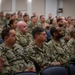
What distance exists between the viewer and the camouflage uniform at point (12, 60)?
9.43 ft

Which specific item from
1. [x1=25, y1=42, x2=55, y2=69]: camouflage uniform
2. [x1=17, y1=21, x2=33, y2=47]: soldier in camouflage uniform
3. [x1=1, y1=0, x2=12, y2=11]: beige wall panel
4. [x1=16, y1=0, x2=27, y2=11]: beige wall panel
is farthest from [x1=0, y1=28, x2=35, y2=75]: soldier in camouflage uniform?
[x1=1, y1=0, x2=12, y2=11]: beige wall panel

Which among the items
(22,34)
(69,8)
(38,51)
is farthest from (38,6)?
(38,51)

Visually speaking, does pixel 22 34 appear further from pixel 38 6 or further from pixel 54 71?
pixel 38 6

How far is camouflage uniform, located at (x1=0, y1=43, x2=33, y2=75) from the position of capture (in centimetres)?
288

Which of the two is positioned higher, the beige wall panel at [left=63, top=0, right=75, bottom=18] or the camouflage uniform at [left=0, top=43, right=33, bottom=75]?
the beige wall panel at [left=63, top=0, right=75, bottom=18]

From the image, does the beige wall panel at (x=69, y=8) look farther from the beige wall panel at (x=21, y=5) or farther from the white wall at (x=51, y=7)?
the beige wall panel at (x=21, y=5)

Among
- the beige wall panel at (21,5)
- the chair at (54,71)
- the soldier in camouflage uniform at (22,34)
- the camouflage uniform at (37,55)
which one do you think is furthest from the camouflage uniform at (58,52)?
the beige wall panel at (21,5)

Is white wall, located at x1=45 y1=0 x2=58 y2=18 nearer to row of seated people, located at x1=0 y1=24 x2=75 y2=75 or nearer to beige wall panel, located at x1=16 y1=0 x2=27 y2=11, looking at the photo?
beige wall panel, located at x1=16 y1=0 x2=27 y2=11

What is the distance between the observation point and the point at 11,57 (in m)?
3.00

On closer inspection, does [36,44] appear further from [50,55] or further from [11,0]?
[11,0]

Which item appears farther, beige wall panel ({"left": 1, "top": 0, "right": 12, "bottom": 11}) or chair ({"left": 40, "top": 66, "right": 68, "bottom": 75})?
beige wall panel ({"left": 1, "top": 0, "right": 12, "bottom": 11})

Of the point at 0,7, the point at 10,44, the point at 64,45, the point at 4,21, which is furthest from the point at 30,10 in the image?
the point at 10,44

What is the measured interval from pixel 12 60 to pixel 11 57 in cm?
5

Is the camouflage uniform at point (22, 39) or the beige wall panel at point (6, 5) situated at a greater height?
the beige wall panel at point (6, 5)
